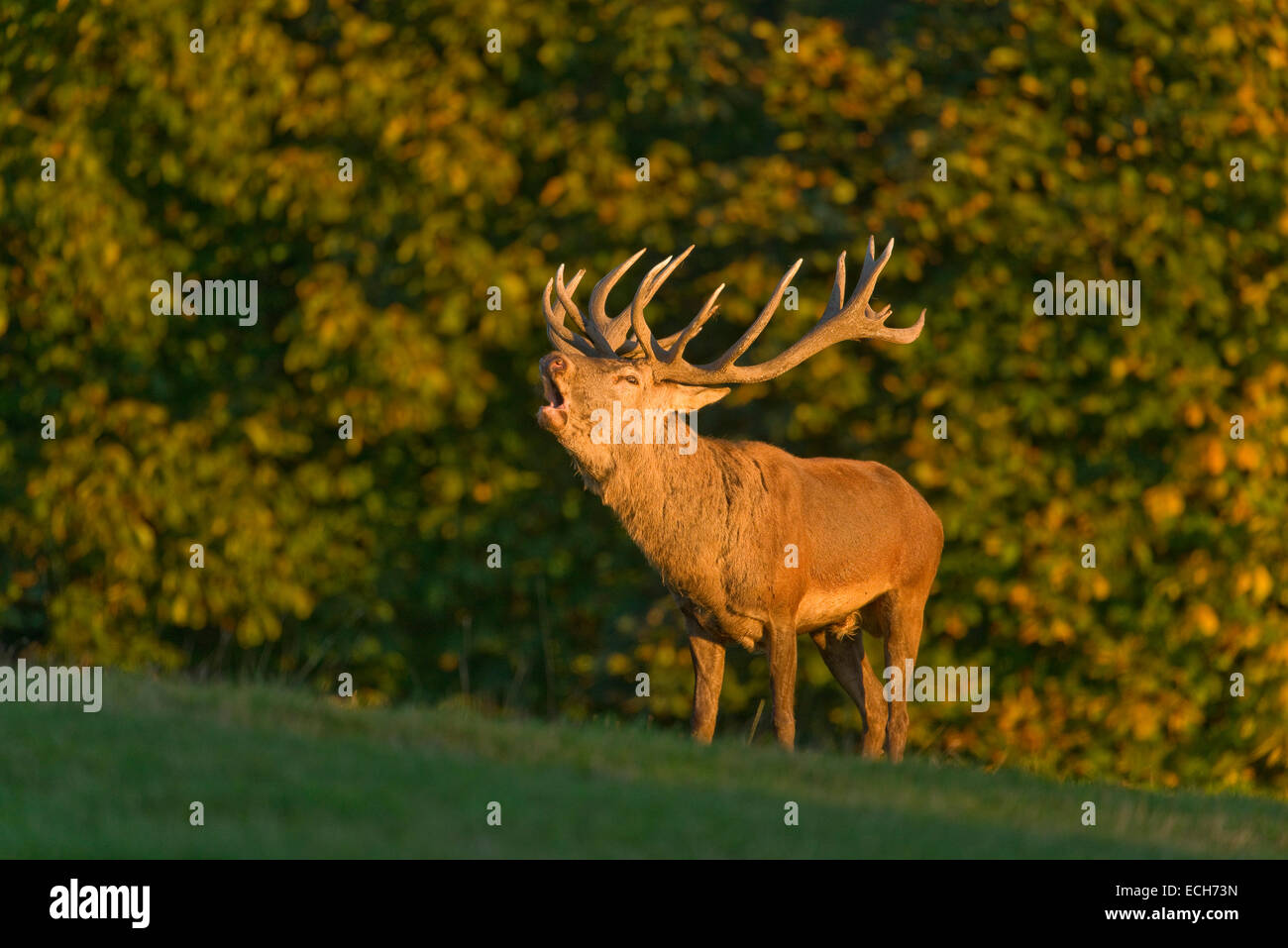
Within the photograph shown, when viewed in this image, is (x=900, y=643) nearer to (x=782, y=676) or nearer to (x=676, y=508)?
(x=782, y=676)

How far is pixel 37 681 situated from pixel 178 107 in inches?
156

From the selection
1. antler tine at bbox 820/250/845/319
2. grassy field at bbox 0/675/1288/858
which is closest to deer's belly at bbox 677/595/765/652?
grassy field at bbox 0/675/1288/858

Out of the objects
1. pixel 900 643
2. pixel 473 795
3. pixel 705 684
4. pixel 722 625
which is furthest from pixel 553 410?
pixel 900 643

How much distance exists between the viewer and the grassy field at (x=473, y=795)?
17.5 ft

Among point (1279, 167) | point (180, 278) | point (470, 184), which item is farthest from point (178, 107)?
point (1279, 167)

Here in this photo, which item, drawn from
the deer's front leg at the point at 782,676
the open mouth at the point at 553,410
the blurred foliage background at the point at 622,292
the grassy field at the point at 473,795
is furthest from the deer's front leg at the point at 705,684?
the blurred foliage background at the point at 622,292

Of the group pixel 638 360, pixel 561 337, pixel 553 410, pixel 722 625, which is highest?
pixel 561 337

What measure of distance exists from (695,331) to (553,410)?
104 centimetres

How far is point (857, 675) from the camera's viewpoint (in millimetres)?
8711

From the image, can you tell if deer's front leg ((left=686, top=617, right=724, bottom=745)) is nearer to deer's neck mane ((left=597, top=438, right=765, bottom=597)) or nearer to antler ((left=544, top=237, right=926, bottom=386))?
deer's neck mane ((left=597, top=438, right=765, bottom=597))

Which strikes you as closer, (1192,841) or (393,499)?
(1192,841)

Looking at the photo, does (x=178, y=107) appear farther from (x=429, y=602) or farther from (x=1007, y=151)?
(x=1007, y=151)

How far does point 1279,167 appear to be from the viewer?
1052cm
